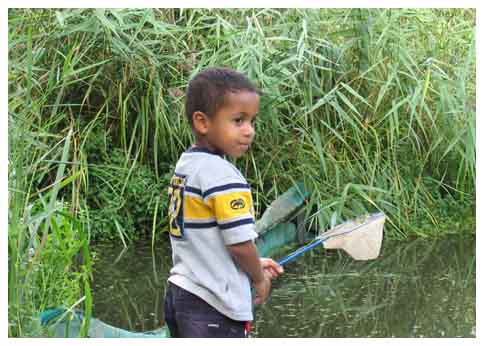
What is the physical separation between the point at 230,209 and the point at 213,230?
0.08m

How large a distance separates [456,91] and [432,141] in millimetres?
333

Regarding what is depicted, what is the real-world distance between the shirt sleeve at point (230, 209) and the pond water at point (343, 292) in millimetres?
1415

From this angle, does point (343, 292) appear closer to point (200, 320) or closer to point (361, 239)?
point (361, 239)

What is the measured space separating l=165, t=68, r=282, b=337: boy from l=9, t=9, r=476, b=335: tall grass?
2.56 meters

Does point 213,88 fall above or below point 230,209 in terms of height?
above

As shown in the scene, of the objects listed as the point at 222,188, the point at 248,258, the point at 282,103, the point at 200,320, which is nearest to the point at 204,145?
the point at 222,188

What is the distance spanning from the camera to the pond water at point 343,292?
362cm

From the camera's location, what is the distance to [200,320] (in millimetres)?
2250

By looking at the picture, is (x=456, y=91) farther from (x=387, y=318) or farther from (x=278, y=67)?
(x=387, y=318)

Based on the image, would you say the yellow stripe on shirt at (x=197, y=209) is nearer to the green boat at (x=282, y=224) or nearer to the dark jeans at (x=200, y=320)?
the dark jeans at (x=200, y=320)

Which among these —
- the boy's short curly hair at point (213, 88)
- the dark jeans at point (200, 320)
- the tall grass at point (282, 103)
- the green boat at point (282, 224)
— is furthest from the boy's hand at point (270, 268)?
the tall grass at point (282, 103)

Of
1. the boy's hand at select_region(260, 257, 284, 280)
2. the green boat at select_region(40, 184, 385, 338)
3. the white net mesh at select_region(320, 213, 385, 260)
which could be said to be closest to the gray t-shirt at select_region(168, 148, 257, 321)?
the boy's hand at select_region(260, 257, 284, 280)

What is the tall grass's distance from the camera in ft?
16.4

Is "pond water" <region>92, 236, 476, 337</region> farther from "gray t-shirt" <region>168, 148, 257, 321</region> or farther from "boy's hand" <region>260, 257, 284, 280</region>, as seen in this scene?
"gray t-shirt" <region>168, 148, 257, 321</region>
